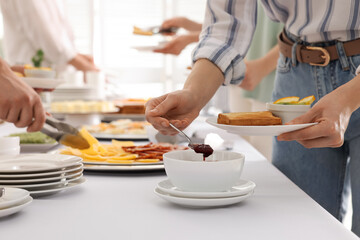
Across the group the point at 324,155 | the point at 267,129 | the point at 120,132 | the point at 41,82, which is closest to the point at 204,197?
the point at 267,129

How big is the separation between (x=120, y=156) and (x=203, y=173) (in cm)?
43

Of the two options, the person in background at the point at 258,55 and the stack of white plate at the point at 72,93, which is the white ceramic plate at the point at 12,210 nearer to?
the person in background at the point at 258,55

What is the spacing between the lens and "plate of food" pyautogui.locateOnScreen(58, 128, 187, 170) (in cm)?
102

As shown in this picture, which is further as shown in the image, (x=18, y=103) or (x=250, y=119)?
(x=18, y=103)

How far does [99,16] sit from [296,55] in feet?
17.2

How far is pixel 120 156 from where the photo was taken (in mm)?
1110

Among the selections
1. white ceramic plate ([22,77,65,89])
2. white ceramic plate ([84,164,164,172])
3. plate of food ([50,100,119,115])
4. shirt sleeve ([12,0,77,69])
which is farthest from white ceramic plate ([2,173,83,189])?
shirt sleeve ([12,0,77,69])

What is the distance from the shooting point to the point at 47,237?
60cm

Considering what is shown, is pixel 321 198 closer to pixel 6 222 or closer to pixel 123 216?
pixel 123 216

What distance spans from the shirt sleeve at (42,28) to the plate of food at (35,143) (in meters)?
2.90

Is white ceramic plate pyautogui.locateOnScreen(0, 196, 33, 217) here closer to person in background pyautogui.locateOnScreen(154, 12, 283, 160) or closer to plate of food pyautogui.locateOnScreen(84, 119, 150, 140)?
plate of food pyautogui.locateOnScreen(84, 119, 150, 140)

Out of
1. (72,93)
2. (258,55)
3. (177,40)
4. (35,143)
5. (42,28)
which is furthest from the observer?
(42,28)

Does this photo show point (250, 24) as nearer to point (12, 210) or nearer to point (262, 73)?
point (12, 210)

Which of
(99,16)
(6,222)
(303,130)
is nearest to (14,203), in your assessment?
(6,222)
